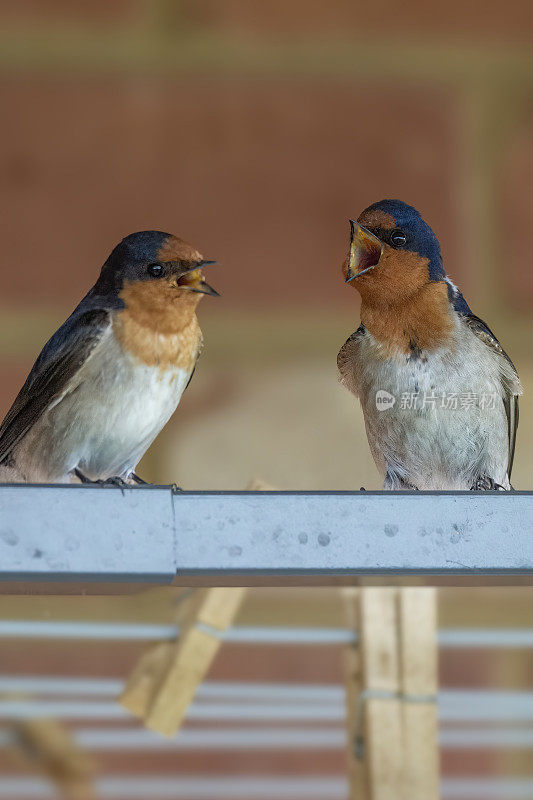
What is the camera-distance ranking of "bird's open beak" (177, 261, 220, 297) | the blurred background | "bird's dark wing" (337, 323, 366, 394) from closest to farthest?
"bird's open beak" (177, 261, 220, 297), "bird's dark wing" (337, 323, 366, 394), the blurred background

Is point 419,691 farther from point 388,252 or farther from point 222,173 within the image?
point 222,173

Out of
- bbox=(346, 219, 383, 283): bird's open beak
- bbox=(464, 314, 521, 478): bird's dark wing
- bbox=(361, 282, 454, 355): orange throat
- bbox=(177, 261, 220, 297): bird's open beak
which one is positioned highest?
bbox=(346, 219, 383, 283): bird's open beak

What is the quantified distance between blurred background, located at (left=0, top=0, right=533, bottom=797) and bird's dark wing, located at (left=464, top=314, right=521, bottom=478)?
36 cm

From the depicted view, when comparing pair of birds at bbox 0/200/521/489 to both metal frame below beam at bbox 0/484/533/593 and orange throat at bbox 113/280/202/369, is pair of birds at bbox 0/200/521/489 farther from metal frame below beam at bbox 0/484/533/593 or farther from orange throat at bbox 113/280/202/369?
metal frame below beam at bbox 0/484/533/593

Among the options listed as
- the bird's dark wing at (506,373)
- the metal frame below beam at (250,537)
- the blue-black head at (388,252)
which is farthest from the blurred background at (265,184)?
the metal frame below beam at (250,537)

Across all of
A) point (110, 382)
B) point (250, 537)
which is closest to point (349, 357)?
point (110, 382)

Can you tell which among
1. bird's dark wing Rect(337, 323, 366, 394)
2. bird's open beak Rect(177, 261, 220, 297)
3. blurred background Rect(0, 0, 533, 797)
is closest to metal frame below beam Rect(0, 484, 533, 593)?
bird's open beak Rect(177, 261, 220, 297)

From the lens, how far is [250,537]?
1.69 feet

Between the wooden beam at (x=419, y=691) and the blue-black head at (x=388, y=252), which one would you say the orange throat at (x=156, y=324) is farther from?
the wooden beam at (x=419, y=691)

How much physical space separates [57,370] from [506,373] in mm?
324

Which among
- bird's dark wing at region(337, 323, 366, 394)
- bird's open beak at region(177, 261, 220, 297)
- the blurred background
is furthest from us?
the blurred background

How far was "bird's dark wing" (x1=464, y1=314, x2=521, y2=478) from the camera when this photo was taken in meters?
0.92

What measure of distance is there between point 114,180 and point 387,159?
0.95 feet

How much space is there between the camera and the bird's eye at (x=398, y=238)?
0.85 metres
